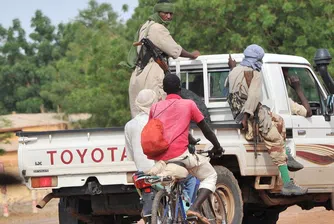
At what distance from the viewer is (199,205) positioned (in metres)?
8.94

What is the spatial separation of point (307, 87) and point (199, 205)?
11.8ft

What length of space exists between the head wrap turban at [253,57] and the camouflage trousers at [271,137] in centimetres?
56

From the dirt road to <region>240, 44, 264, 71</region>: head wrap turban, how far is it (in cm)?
438

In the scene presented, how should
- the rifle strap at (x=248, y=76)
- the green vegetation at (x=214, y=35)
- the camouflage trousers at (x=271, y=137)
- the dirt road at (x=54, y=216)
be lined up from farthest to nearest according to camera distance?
the green vegetation at (x=214, y=35)
the dirt road at (x=54, y=216)
the rifle strap at (x=248, y=76)
the camouflage trousers at (x=271, y=137)

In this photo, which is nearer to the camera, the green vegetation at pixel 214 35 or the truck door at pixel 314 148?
the truck door at pixel 314 148

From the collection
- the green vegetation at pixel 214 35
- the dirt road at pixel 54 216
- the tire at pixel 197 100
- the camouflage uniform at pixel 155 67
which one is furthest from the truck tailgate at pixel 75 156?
the green vegetation at pixel 214 35

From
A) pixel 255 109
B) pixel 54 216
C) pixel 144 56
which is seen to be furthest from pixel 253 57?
pixel 54 216

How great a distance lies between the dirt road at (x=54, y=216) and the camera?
15.8 meters

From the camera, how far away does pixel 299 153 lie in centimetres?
1139

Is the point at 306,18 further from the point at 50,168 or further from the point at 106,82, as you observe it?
the point at 50,168

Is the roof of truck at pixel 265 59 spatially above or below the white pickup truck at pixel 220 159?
above

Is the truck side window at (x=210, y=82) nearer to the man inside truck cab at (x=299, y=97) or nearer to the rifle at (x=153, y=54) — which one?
the man inside truck cab at (x=299, y=97)

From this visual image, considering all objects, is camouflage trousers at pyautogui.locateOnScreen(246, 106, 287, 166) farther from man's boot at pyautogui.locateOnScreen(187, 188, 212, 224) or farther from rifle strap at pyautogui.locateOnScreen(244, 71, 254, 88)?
man's boot at pyautogui.locateOnScreen(187, 188, 212, 224)

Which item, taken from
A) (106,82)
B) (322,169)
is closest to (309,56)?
(106,82)
